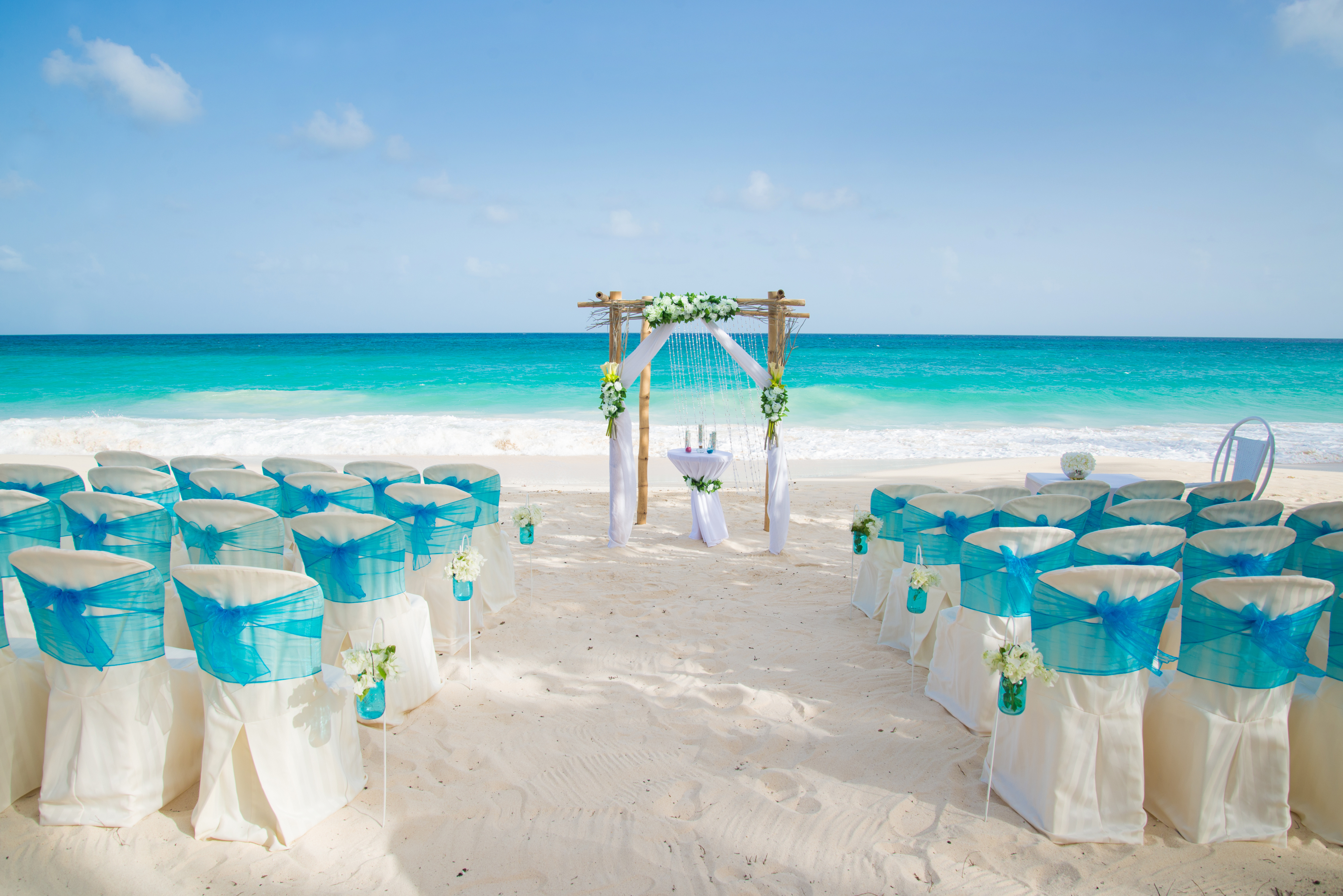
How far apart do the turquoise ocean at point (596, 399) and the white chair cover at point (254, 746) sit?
13.6 ft

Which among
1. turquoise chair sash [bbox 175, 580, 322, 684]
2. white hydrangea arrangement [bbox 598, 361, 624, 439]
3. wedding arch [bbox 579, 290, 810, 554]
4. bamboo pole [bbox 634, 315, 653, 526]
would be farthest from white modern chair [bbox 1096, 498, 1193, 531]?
bamboo pole [bbox 634, 315, 653, 526]

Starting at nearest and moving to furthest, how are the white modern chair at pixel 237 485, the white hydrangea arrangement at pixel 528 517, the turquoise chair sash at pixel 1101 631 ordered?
the turquoise chair sash at pixel 1101 631, the white modern chair at pixel 237 485, the white hydrangea arrangement at pixel 528 517

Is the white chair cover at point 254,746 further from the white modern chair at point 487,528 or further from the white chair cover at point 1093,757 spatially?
the white chair cover at point 1093,757

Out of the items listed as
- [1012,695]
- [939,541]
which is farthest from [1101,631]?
[939,541]

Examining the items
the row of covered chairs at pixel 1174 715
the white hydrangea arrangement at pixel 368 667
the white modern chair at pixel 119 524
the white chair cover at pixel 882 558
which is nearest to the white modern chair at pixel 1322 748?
the row of covered chairs at pixel 1174 715

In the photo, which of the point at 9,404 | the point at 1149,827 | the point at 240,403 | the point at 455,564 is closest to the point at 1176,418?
the point at 1149,827

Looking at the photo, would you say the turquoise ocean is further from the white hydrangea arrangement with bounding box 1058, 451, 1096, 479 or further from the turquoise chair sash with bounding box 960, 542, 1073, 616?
the turquoise chair sash with bounding box 960, 542, 1073, 616

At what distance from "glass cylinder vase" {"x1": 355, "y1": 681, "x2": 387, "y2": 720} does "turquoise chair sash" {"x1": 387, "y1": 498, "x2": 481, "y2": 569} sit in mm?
1574

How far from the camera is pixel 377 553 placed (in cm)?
320

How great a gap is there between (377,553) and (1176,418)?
65.8 ft

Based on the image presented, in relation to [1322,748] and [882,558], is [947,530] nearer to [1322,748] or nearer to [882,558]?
[882,558]

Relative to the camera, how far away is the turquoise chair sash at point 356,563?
10.4 ft

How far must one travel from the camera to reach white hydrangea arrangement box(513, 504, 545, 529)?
16.5 feet

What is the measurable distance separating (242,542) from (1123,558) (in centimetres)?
428
